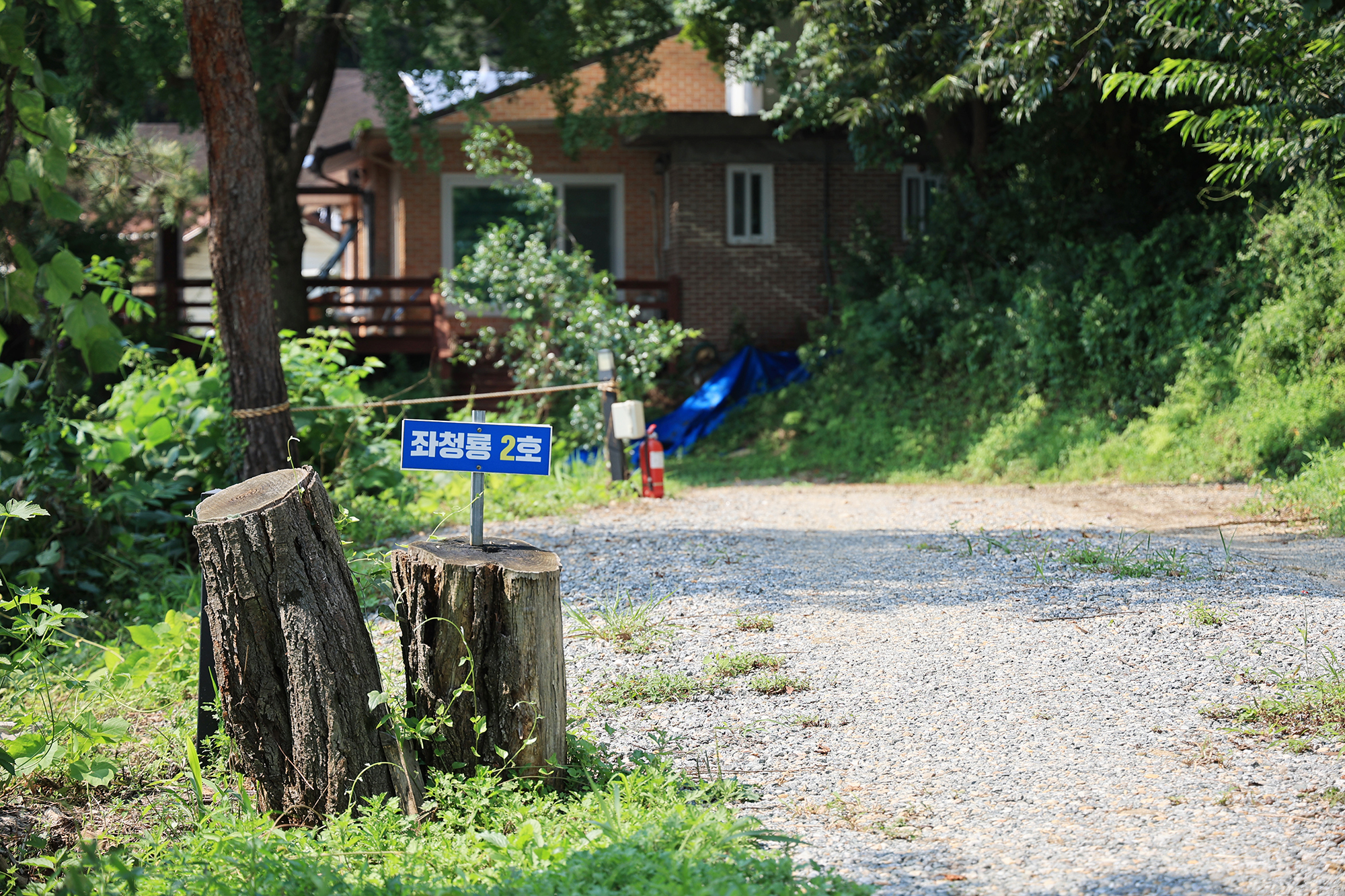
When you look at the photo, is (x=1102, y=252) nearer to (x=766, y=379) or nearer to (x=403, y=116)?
(x=766, y=379)

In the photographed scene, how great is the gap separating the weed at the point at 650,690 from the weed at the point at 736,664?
11cm

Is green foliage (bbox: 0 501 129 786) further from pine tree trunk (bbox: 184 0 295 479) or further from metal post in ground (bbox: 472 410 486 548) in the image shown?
pine tree trunk (bbox: 184 0 295 479)

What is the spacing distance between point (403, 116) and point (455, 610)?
38.6 ft

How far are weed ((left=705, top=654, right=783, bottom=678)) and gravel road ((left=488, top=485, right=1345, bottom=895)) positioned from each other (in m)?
0.06

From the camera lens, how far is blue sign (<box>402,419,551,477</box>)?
13.2ft

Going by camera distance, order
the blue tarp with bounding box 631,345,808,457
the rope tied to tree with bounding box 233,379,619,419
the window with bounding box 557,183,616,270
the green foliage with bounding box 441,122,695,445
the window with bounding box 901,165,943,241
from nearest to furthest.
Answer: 1. the rope tied to tree with bounding box 233,379,619,419
2. the green foliage with bounding box 441,122,695,445
3. the blue tarp with bounding box 631,345,808,457
4. the window with bounding box 901,165,943,241
5. the window with bounding box 557,183,616,270

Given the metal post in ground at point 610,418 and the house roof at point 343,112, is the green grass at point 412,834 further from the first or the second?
the house roof at point 343,112

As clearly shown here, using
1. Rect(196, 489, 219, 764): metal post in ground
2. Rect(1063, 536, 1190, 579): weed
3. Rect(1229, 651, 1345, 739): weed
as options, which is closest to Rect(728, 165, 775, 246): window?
Rect(1063, 536, 1190, 579): weed

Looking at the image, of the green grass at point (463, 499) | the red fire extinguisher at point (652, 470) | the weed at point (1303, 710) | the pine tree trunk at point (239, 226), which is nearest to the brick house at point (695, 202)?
the green grass at point (463, 499)

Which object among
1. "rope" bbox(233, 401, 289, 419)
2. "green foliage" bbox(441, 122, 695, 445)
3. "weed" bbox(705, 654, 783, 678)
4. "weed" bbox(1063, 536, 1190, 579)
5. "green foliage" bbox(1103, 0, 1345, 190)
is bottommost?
"weed" bbox(705, 654, 783, 678)

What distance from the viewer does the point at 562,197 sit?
62.7ft

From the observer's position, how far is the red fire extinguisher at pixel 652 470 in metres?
9.65

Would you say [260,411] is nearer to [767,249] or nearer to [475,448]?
[475,448]

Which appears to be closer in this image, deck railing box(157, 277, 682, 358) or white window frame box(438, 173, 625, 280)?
deck railing box(157, 277, 682, 358)
